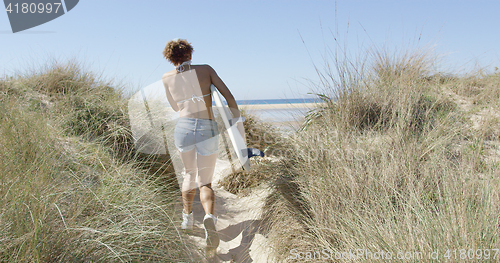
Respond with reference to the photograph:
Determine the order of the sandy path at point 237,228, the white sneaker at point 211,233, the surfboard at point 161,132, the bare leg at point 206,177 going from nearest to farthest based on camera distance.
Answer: the white sneaker at point 211,233 → the sandy path at point 237,228 → the bare leg at point 206,177 → the surfboard at point 161,132

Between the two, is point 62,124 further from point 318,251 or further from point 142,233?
point 318,251

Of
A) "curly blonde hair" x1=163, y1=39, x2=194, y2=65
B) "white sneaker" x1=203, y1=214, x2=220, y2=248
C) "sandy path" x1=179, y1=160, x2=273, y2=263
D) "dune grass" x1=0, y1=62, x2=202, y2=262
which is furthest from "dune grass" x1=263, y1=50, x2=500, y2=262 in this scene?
"curly blonde hair" x1=163, y1=39, x2=194, y2=65

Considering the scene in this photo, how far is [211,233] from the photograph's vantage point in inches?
111

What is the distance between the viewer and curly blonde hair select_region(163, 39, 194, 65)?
3047 mm

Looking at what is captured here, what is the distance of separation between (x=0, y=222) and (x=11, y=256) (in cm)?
24

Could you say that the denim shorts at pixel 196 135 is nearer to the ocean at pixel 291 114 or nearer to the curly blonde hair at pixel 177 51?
the curly blonde hair at pixel 177 51

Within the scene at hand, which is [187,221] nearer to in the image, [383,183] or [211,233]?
[211,233]

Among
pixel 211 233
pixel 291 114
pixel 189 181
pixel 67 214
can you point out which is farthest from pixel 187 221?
pixel 291 114

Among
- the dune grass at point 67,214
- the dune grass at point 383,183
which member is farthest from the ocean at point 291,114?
the dune grass at point 67,214

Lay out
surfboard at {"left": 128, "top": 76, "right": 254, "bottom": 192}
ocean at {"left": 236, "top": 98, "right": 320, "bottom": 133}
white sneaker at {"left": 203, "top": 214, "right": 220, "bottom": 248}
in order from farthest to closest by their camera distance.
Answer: ocean at {"left": 236, "top": 98, "right": 320, "bottom": 133} < surfboard at {"left": 128, "top": 76, "right": 254, "bottom": 192} < white sneaker at {"left": 203, "top": 214, "right": 220, "bottom": 248}

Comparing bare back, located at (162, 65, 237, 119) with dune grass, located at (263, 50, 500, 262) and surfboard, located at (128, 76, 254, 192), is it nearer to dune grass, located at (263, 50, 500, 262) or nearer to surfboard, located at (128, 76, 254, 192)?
surfboard, located at (128, 76, 254, 192)

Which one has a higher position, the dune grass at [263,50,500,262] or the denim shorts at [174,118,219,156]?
the denim shorts at [174,118,219,156]

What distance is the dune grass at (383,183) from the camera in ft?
5.85

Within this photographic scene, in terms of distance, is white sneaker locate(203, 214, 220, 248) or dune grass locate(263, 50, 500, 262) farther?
white sneaker locate(203, 214, 220, 248)
